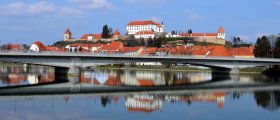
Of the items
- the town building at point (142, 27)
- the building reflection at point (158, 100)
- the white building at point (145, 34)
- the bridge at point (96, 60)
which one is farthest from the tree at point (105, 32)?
the building reflection at point (158, 100)

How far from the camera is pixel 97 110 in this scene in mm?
28453

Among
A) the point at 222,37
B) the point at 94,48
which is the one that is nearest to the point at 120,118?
the point at 94,48

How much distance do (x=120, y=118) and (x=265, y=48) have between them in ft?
231

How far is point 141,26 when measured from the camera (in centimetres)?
17162

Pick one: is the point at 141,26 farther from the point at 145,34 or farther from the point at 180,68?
the point at 180,68

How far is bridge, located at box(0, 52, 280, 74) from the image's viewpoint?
176 feet

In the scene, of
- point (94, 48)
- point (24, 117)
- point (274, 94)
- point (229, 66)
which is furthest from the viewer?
point (94, 48)

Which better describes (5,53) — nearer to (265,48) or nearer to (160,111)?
(160,111)

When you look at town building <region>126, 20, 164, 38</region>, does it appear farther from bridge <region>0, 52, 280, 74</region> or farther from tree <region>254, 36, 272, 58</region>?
bridge <region>0, 52, 280, 74</region>

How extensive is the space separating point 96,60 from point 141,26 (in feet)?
369

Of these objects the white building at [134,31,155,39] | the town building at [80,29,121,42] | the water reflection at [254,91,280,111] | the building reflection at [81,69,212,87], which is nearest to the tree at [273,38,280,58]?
the building reflection at [81,69,212,87]

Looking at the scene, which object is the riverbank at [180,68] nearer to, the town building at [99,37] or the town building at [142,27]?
the town building at [99,37]

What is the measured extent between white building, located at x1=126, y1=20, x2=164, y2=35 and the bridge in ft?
317

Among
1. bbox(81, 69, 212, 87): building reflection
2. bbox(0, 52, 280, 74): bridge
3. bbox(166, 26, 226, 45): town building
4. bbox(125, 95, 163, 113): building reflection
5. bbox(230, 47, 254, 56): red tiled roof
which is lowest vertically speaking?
bbox(81, 69, 212, 87): building reflection
